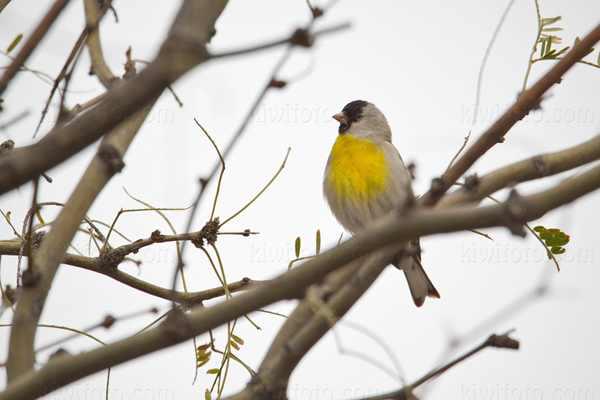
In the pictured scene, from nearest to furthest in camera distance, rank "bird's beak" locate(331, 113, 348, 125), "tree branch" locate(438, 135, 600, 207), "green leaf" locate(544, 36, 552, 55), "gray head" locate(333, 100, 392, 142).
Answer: "tree branch" locate(438, 135, 600, 207)
"green leaf" locate(544, 36, 552, 55)
"gray head" locate(333, 100, 392, 142)
"bird's beak" locate(331, 113, 348, 125)

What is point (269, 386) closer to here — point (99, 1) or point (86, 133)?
point (86, 133)

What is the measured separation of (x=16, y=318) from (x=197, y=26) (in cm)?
88

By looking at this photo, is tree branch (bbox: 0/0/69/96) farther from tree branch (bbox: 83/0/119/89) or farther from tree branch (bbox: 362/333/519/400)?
tree branch (bbox: 83/0/119/89)

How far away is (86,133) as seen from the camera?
104 cm

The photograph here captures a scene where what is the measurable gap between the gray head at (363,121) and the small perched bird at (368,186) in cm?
16

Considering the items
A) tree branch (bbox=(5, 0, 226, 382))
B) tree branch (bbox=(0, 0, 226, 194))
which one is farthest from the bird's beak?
tree branch (bbox=(0, 0, 226, 194))

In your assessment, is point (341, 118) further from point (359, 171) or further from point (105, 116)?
point (105, 116)

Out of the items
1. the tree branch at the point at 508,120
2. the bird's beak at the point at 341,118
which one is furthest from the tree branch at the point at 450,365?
the bird's beak at the point at 341,118

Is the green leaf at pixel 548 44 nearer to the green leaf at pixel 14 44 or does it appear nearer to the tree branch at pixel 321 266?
the tree branch at pixel 321 266

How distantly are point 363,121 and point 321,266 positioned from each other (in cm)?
478

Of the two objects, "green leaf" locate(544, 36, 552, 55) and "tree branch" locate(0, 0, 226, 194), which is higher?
"green leaf" locate(544, 36, 552, 55)

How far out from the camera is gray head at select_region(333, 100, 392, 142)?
5.65m

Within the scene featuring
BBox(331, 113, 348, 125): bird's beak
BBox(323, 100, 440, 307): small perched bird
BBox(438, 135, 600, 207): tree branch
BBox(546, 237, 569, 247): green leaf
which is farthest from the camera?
BBox(331, 113, 348, 125): bird's beak

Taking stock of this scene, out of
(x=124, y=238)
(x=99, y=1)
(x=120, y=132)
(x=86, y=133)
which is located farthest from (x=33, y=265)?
(x=99, y=1)
